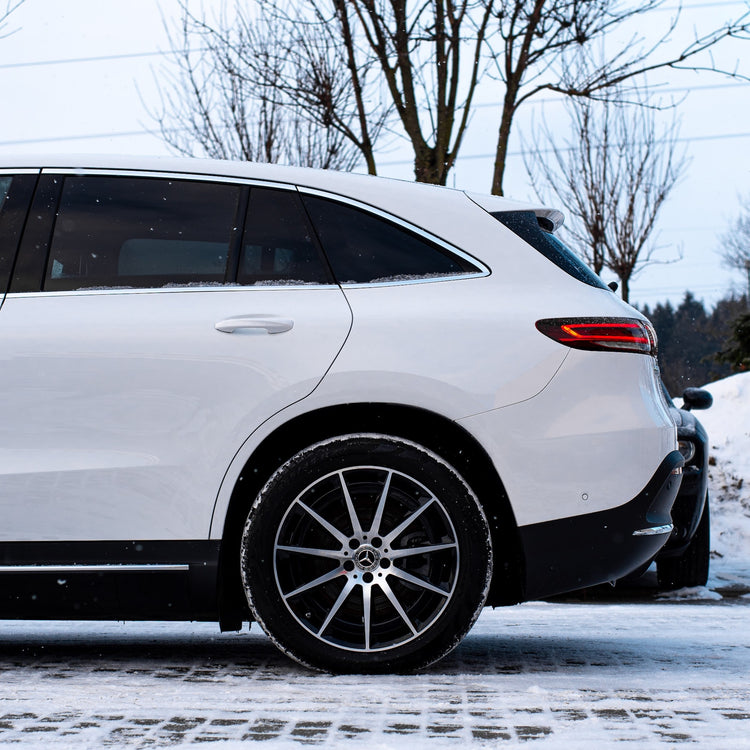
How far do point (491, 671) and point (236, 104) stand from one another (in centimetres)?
1348

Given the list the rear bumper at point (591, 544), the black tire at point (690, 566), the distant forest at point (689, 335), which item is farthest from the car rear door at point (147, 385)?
the distant forest at point (689, 335)

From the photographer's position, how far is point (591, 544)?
3855 millimetres

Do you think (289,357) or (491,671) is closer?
(289,357)

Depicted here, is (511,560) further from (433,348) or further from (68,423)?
(68,423)

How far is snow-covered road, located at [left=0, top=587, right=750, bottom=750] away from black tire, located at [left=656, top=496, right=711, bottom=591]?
1.75 meters

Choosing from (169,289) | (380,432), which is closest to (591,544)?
(380,432)

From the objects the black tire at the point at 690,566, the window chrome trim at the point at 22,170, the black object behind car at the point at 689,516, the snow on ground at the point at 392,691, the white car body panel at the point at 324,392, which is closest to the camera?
the snow on ground at the point at 392,691

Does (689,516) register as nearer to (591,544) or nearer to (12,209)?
(591,544)

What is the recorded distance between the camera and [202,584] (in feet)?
12.6

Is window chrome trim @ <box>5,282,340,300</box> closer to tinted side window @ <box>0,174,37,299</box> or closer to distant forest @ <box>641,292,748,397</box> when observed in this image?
tinted side window @ <box>0,174,37,299</box>

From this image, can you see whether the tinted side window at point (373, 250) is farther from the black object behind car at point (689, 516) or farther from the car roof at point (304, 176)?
the black object behind car at point (689, 516)

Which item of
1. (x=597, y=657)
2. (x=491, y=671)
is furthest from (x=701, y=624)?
(x=491, y=671)

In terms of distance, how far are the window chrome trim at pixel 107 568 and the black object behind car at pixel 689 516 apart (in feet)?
9.58

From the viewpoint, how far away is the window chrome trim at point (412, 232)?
13.1ft
